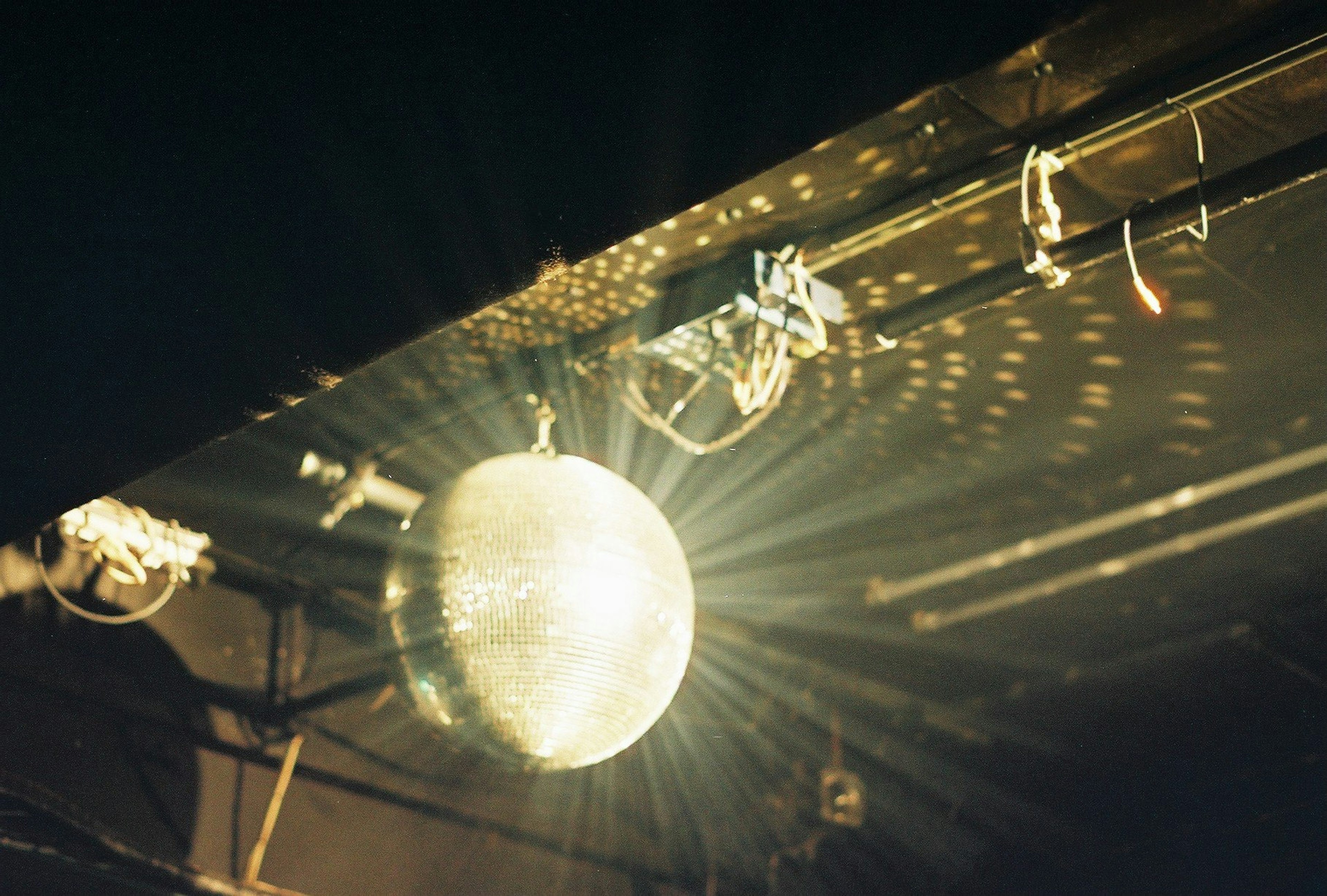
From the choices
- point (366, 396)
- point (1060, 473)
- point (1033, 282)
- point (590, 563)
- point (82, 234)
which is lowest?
point (590, 563)

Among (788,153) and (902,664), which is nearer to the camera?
(788,153)

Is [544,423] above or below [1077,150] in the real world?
below

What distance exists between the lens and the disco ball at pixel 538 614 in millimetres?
1688

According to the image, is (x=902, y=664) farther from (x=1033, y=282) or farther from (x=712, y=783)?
(x=1033, y=282)

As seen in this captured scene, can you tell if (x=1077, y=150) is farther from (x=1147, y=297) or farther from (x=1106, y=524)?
(x=1106, y=524)

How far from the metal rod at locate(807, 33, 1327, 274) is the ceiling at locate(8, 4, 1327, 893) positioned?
0.02 m

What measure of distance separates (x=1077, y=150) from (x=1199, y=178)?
0.23 meters

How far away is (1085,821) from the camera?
432 centimetres

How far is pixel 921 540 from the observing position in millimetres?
3547

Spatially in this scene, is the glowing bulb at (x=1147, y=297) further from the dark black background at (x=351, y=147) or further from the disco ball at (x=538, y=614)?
the disco ball at (x=538, y=614)

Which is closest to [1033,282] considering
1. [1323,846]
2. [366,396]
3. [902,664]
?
[366,396]

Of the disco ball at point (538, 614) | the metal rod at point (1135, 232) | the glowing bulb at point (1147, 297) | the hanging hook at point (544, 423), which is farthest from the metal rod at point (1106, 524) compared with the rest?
the disco ball at point (538, 614)

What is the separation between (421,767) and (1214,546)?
2.75 meters

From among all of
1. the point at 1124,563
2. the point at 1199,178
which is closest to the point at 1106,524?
the point at 1124,563
